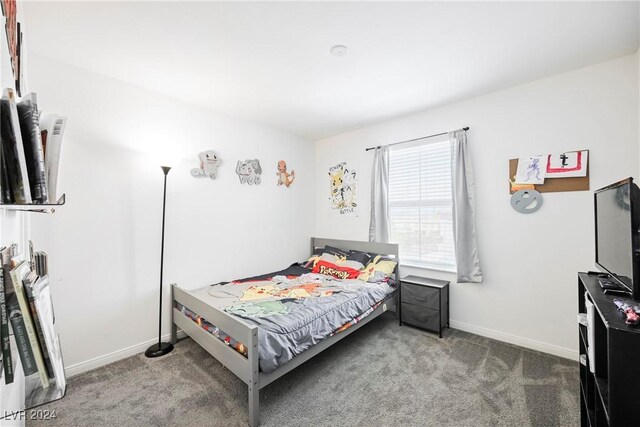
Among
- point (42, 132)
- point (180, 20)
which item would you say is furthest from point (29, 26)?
point (42, 132)

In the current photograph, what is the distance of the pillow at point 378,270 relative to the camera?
3156 mm

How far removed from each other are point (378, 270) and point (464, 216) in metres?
1.12

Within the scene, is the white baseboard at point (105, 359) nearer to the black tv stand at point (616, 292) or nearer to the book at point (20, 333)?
the book at point (20, 333)

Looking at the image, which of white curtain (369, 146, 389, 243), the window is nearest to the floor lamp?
white curtain (369, 146, 389, 243)

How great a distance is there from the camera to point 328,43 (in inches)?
78.2

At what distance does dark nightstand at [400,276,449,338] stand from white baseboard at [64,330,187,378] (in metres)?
2.65

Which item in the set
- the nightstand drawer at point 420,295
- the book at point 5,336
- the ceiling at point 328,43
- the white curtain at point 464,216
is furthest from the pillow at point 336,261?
the book at point 5,336

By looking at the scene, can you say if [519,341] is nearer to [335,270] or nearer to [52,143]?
[335,270]

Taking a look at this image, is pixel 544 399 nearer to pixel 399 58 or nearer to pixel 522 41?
pixel 522 41

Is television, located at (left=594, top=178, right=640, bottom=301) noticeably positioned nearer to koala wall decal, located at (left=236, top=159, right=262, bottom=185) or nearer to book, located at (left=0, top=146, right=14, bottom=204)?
book, located at (left=0, top=146, right=14, bottom=204)

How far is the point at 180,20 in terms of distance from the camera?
1749 millimetres

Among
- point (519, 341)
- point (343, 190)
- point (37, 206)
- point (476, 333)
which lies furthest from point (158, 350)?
point (519, 341)

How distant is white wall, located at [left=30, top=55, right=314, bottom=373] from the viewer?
222 centimetres

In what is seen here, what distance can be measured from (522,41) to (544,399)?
2543 millimetres
